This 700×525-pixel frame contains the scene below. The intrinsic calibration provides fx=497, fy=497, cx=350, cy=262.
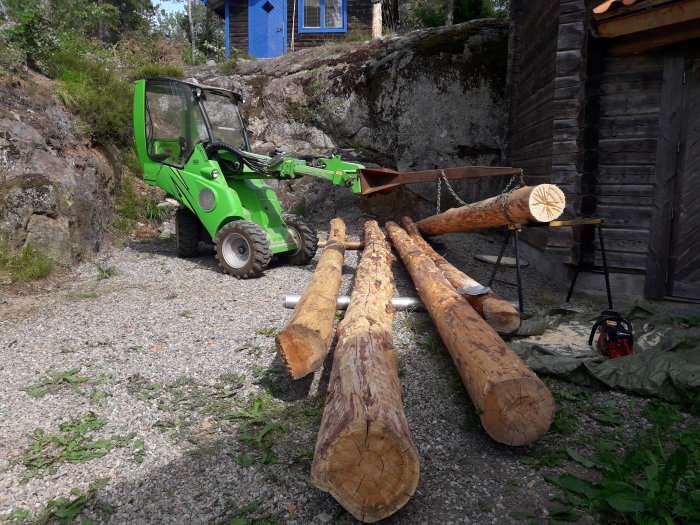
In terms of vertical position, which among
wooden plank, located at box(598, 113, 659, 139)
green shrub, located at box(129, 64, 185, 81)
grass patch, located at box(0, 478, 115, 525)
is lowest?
grass patch, located at box(0, 478, 115, 525)

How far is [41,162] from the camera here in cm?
770

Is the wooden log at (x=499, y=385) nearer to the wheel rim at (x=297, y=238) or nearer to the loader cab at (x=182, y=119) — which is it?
the wheel rim at (x=297, y=238)

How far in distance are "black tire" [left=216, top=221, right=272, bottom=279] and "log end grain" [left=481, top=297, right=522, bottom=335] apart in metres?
3.22

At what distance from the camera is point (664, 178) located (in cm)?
562

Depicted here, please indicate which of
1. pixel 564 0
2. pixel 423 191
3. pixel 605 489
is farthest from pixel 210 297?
pixel 423 191

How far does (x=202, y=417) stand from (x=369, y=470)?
147 cm

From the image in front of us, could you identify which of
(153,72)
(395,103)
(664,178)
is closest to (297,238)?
(664,178)

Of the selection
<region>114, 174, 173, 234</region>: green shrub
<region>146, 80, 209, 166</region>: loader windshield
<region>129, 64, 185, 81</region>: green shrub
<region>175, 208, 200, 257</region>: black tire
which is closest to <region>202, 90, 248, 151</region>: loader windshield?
<region>146, 80, 209, 166</region>: loader windshield

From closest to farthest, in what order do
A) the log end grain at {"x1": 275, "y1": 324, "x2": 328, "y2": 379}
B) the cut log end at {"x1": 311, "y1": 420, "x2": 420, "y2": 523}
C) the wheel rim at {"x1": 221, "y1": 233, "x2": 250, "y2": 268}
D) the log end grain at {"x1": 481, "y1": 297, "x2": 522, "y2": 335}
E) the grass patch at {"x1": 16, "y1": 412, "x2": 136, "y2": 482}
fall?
the cut log end at {"x1": 311, "y1": 420, "x2": 420, "y2": 523} < the grass patch at {"x1": 16, "y1": 412, "x2": 136, "y2": 482} < the log end grain at {"x1": 275, "y1": 324, "x2": 328, "y2": 379} < the log end grain at {"x1": 481, "y1": 297, "x2": 522, "y2": 335} < the wheel rim at {"x1": 221, "y1": 233, "x2": 250, "y2": 268}

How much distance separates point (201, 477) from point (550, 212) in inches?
153

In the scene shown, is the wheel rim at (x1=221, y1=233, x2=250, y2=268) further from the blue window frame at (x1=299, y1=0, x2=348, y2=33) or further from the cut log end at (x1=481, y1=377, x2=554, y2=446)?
the blue window frame at (x1=299, y1=0, x2=348, y2=33)

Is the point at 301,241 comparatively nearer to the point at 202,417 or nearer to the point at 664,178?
the point at 202,417

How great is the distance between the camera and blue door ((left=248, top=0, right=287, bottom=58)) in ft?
59.8

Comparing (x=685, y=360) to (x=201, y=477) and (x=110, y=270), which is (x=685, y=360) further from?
(x=110, y=270)
